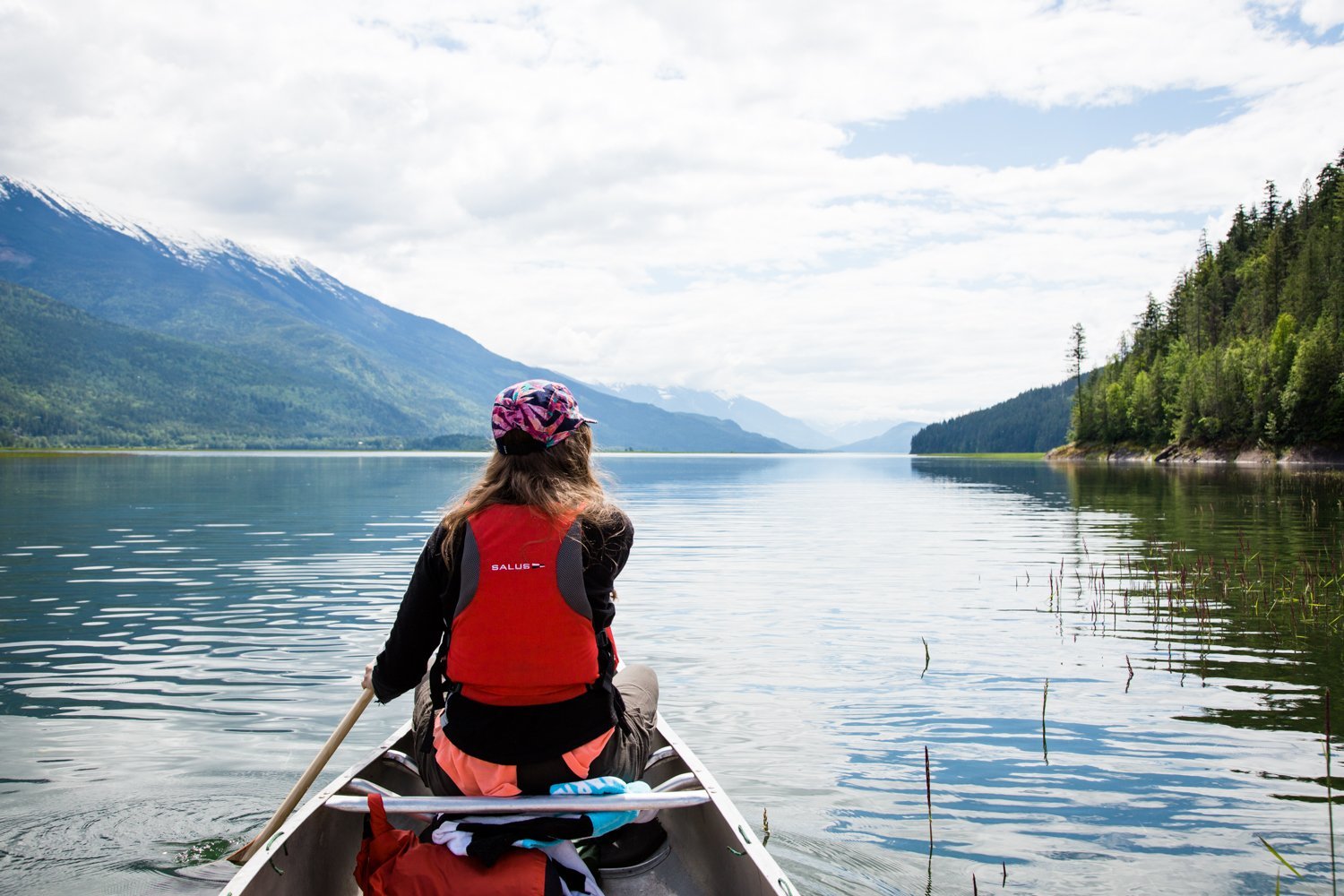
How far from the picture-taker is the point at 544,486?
193 inches

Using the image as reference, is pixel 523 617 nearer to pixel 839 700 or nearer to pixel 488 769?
pixel 488 769

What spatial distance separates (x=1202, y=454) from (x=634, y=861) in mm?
119179

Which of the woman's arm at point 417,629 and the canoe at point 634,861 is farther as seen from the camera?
the woman's arm at point 417,629

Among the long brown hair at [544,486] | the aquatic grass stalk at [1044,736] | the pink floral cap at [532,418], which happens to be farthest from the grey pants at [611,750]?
the aquatic grass stalk at [1044,736]

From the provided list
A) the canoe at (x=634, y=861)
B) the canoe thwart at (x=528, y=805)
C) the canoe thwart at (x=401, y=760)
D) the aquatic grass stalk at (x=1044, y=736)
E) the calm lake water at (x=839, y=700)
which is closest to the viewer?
the canoe thwart at (x=528, y=805)

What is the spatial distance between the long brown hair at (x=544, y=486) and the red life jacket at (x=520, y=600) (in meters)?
0.09

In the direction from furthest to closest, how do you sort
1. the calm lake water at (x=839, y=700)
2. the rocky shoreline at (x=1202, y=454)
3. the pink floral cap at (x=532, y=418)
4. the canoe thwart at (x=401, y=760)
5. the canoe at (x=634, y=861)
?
the rocky shoreline at (x=1202, y=454), the calm lake water at (x=839, y=700), the canoe thwart at (x=401, y=760), the pink floral cap at (x=532, y=418), the canoe at (x=634, y=861)

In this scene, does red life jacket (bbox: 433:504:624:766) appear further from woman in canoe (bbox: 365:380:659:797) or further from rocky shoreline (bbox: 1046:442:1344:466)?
rocky shoreline (bbox: 1046:442:1344:466)

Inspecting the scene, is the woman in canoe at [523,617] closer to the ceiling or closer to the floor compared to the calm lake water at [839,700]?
closer to the ceiling

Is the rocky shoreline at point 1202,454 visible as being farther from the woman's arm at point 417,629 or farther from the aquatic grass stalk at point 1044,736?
the woman's arm at point 417,629

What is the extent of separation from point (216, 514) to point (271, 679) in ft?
97.7

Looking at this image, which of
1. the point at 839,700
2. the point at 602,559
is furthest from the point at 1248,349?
the point at 602,559

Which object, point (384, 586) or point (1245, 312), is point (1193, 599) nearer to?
point (384, 586)

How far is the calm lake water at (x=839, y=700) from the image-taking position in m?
7.63
